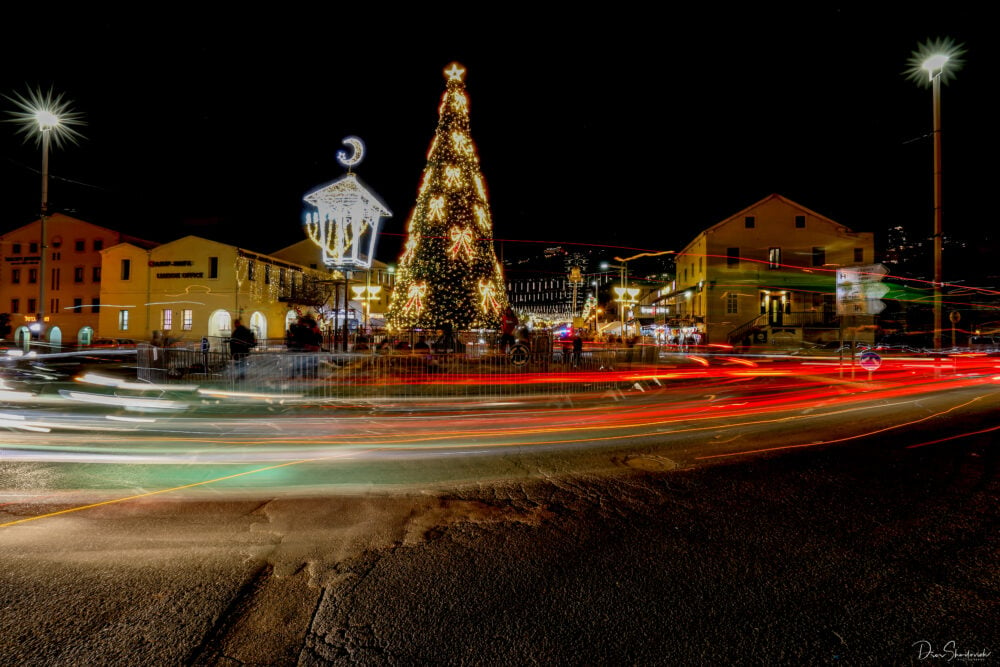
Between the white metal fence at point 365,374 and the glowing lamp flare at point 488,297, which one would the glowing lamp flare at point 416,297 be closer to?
the glowing lamp flare at point 488,297

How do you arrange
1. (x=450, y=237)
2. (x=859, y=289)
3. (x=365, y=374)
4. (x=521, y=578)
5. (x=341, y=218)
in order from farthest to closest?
(x=450, y=237)
(x=341, y=218)
(x=365, y=374)
(x=859, y=289)
(x=521, y=578)

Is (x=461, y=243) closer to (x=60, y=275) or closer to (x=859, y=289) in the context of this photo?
(x=859, y=289)

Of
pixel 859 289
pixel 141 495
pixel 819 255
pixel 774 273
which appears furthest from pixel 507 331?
pixel 819 255

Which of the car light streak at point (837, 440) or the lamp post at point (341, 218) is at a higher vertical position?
the lamp post at point (341, 218)

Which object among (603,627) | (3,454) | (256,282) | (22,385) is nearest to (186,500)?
(3,454)

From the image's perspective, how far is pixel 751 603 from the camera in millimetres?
3053

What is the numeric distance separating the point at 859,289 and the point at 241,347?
55.6 feet

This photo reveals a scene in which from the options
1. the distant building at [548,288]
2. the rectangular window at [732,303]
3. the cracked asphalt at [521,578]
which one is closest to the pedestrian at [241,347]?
the cracked asphalt at [521,578]

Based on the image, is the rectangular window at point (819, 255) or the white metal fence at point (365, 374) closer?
the white metal fence at point (365, 374)

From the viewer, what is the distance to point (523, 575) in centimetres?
343

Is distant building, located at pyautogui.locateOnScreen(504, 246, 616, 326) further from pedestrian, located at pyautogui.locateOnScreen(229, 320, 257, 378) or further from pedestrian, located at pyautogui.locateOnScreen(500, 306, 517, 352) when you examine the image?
pedestrian, located at pyautogui.locateOnScreen(229, 320, 257, 378)

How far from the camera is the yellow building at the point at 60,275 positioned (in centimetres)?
4038

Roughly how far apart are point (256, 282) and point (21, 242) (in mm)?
24045

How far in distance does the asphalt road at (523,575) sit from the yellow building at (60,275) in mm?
45465
